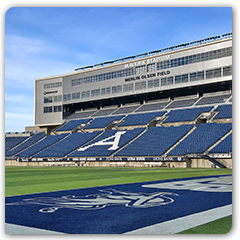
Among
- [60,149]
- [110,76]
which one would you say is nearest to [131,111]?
[110,76]

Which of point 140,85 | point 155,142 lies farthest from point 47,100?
point 155,142

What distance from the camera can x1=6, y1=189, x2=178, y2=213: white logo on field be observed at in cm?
951

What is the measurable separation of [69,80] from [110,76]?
10.6 m

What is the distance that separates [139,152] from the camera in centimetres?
4181

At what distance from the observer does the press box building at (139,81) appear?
4994 cm

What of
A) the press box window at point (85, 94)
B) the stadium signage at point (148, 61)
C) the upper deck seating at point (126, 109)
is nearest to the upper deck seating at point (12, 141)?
the press box window at point (85, 94)

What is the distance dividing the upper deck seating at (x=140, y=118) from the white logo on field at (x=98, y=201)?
39.7 metres

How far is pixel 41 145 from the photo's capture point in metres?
58.3

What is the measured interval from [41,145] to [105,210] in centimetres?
5158

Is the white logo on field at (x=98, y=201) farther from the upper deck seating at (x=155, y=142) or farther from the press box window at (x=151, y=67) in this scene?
the press box window at (x=151, y=67)

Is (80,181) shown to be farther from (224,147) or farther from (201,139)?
(201,139)

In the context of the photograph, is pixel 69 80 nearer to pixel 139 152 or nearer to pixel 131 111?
pixel 131 111

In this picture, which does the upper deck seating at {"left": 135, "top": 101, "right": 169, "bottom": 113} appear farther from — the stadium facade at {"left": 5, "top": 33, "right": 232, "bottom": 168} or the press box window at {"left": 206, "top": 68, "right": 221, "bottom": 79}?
the press box window at {"left": 206, "top": 68, "right": 221, "bottom": 79}

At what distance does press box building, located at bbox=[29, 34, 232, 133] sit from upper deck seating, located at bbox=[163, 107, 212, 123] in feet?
14.3
